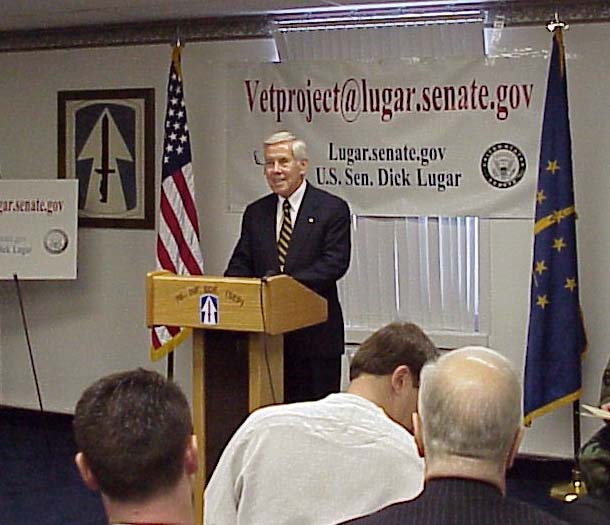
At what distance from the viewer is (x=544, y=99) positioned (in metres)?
5.12

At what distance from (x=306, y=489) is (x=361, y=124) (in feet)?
12.0

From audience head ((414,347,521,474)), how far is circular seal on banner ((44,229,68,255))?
4.71m

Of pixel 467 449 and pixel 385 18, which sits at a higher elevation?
pixel 385 18

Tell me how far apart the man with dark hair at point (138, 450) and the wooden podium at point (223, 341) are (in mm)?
2187

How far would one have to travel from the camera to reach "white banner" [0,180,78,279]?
20.0ft

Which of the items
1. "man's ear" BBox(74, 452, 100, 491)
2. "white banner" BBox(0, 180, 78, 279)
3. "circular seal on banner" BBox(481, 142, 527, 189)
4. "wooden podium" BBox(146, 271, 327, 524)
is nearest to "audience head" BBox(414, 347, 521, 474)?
"man's ear" BBox(74, 452, 100, 491)

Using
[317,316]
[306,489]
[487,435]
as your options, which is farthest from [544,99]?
[487,435]

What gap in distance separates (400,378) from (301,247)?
192 centimetres

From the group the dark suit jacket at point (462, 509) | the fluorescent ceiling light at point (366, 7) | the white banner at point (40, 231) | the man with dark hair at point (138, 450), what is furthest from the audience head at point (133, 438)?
the white banner at point (40, 231)

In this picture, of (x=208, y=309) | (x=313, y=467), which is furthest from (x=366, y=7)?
(x=313, y=467)

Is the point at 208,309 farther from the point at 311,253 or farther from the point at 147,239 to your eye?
the point at 147,239

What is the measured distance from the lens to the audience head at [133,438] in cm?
140

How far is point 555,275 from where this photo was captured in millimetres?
5043

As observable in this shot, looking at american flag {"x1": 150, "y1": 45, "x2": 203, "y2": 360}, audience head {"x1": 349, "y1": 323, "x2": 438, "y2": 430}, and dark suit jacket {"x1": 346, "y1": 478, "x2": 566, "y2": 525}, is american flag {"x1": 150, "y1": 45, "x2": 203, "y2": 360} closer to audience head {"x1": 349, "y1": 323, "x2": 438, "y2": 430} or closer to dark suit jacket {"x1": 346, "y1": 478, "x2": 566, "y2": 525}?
audience head {"x1": 349, "y1": 323, "x2": 438, "y2": 430}
